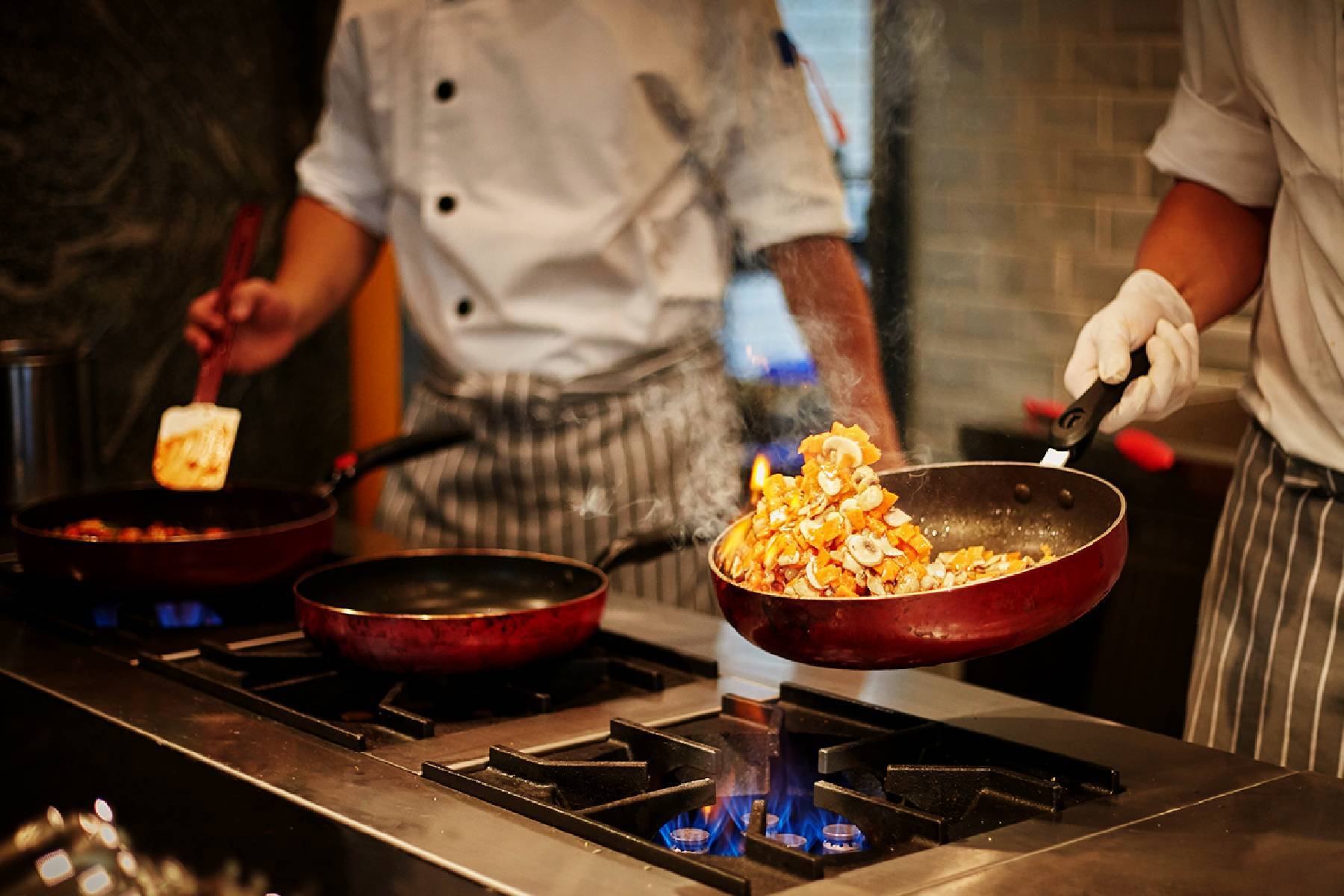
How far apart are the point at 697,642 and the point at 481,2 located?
3.27 ft

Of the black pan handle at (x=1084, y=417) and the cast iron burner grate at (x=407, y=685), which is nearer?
the black pan handle at (x=1084, y=417)

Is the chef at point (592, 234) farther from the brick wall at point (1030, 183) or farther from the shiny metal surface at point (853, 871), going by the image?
the shiny metal surface at point (853, 871)

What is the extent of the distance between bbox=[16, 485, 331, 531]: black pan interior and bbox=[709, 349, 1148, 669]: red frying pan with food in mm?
780

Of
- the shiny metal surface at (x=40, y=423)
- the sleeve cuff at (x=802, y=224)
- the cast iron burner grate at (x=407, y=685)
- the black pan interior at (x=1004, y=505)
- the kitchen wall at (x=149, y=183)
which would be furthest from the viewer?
the kitchen wall at (x=149, y=183)

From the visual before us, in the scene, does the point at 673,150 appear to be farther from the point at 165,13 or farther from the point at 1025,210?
the point at 165,13

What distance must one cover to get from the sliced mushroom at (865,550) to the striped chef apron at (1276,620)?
0.54m

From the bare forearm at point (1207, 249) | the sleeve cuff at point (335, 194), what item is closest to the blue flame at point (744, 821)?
the bare forearm at point (1207, 249)

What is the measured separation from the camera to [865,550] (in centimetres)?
109

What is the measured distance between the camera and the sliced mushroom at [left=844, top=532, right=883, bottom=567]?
108 cm

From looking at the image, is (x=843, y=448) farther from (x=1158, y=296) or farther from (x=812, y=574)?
(x=1158, y=296)

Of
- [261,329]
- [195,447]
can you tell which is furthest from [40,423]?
[195,447]

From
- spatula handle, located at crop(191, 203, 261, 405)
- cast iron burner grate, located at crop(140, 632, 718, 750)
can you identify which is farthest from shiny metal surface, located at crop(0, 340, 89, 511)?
cast iron burner grate, located at crop(140, 632, 718, 750)

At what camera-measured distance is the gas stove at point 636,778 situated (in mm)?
954

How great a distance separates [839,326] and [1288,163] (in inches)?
22.4
